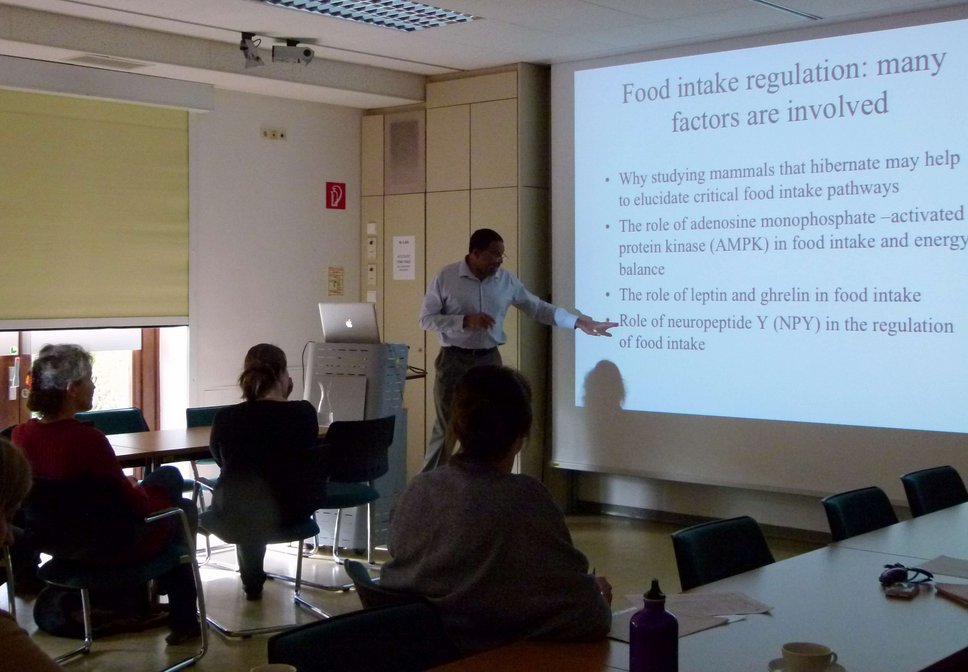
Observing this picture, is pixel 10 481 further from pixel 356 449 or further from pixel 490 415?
pixel 356 449

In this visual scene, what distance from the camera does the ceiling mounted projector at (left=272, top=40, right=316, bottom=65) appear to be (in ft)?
20.1

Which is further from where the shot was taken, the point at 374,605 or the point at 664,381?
the point at 664,381

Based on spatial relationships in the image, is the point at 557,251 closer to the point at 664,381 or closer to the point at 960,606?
the point at 664,381

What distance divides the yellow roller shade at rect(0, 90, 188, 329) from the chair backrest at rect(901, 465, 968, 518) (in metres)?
4.54

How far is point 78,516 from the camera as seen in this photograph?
3.93 m

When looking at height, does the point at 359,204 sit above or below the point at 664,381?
above

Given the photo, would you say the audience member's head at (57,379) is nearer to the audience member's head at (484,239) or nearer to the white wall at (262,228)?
the audience member's head at (484,239)

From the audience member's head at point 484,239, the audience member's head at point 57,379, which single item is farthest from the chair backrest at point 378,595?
the audience member's head at point 484,239

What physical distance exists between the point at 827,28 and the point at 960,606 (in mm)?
4124

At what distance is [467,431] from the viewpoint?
2.53 meters

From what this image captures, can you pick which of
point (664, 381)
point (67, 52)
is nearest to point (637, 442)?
point (664, 381)

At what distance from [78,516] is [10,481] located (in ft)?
6.97

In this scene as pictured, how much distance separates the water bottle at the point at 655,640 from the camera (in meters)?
1.94

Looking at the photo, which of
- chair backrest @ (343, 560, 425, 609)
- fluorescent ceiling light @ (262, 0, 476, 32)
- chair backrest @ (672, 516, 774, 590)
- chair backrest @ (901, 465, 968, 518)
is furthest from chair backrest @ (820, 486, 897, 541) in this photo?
fluorescent ceiling light @ (262, 0, 476, 32)
